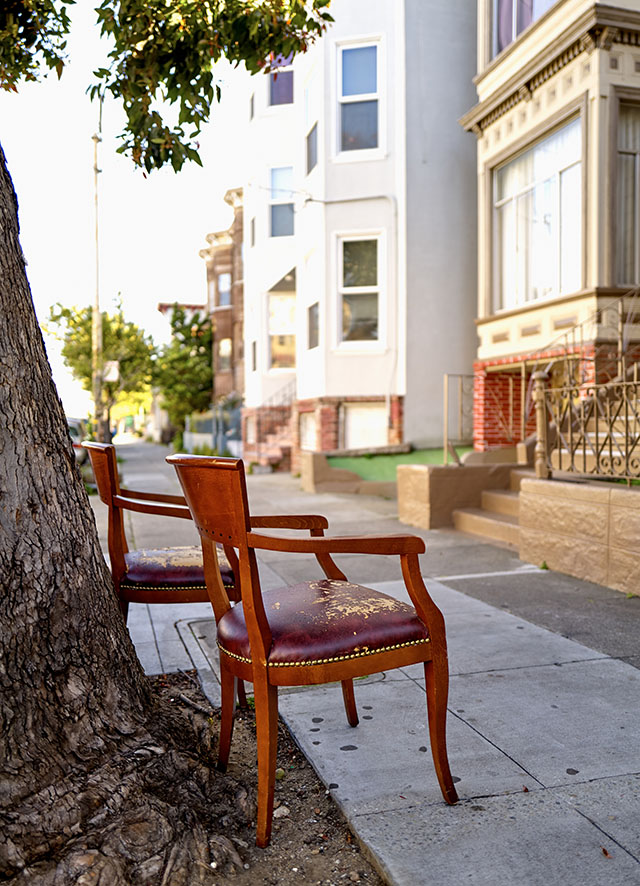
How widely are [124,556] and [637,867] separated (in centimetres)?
261

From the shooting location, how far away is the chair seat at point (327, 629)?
2588mm

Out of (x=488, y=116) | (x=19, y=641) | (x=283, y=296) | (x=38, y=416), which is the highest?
(x=488, y=116)

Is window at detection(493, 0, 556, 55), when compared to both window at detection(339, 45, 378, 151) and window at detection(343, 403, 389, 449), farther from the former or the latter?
window at detection(343, 403, 389, 449)

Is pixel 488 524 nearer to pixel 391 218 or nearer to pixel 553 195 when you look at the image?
pixel 553 195

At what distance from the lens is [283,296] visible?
2091cm

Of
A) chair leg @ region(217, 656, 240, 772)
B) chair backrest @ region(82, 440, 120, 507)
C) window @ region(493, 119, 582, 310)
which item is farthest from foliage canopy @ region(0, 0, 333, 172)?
window @ region(493, 119, 582, 310)

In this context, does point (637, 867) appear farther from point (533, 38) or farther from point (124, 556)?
point (533, 38)

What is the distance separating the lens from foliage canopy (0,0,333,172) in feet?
15.9

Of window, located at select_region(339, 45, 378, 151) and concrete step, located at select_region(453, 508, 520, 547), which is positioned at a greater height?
window, located at select_region(339, 45, 378, 151)

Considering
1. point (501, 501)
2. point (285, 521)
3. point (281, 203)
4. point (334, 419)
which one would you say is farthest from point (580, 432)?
point (281, 203)

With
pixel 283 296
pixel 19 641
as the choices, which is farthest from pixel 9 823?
pixel 283 296

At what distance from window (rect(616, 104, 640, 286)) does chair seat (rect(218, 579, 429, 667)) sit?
8.58 m

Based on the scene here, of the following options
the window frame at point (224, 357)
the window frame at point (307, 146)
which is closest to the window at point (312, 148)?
the window frame at point (307, 146)

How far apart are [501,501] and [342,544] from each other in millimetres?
6746
